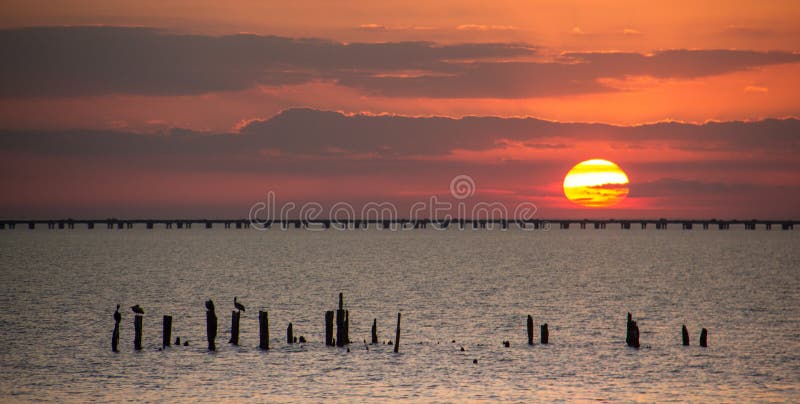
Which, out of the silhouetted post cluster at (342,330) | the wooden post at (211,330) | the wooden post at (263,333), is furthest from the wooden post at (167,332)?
the silhouetted post cluster at (342,330)

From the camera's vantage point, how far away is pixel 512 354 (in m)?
45.6

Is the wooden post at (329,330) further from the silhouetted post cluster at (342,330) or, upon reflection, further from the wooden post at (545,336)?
the wooden post at (545,336)

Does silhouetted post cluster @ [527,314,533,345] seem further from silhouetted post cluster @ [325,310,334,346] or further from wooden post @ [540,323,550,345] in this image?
silhouetted post cluster @ [325,310,334,346]

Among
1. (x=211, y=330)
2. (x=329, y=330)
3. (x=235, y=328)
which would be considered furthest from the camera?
(x=235, y=328)

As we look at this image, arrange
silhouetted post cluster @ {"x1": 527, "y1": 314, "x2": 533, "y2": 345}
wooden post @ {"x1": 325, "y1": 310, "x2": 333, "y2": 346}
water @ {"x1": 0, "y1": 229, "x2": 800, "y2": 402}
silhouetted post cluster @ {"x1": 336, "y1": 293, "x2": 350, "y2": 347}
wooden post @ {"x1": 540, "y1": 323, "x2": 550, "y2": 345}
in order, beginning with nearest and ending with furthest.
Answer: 1. water @ {"x1": 0, "y1": 229, "x2": 800, "y2": 402}
2. silhouetted post cluster @ {"x1": 336, "y1": 293, "x2": 350, "y2": 347}
3. wooden post @ {"x1": 325, "y1": 310, "x2": 333, "y2": 346}
4. silhouetted post cluster @ {"x1": 527, "y1": 314, "x2": 533, "y2": 345}
5. wooden post @ {"x1": 540, "y1": 323, "x2": 550, "y2": 345}

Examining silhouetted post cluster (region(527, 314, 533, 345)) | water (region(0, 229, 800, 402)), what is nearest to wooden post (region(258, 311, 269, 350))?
water (region(0, 229, 800, 402))

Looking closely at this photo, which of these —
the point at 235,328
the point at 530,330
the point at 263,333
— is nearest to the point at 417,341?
→ the point at 530,330

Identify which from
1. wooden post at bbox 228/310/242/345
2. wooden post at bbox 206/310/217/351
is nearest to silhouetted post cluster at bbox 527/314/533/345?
wooden post at bbox 228/310/242/345

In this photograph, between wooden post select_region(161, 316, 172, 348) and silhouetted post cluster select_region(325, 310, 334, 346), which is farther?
silhouetted post cluster select_region(325, 310, 334, 346)

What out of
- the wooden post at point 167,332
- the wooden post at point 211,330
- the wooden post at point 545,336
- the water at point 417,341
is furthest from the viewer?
the wooden post at point 545,336

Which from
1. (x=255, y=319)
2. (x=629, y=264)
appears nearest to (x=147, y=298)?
(x=255, y=319)

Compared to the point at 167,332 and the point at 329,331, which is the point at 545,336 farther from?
the point at 167,332

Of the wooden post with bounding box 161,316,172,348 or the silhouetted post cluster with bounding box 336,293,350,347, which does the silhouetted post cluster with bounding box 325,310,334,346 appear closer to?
the silhouetted post cluster with bounding box 336,293,350,347

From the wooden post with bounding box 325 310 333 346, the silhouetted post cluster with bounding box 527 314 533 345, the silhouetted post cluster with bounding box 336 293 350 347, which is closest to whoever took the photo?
the silhouetted post cluster with bounding box 336 293 350 347
